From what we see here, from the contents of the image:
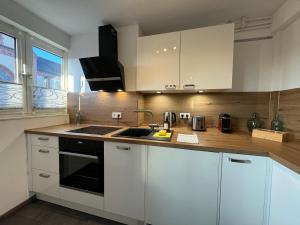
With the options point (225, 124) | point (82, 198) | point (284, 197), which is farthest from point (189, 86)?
point (82, 198)

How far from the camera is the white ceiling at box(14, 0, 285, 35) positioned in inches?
58.8

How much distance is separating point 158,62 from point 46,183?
190cm

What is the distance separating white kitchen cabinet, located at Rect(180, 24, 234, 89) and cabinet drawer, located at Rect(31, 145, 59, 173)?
1626 mm

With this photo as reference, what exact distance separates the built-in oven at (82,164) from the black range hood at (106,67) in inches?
31.1

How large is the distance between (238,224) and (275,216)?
10.7 inches

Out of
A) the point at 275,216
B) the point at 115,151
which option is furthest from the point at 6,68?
the point at 275,216

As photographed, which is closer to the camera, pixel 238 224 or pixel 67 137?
pixel 238 224

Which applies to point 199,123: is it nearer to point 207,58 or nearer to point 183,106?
point 183,106

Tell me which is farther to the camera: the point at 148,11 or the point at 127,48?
the point at 127,48

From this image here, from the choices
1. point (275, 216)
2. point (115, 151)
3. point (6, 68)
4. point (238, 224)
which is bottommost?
point (238, 224)

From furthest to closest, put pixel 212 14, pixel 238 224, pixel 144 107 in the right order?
pixel 144 107 → pixel 212 14 → pixel 238 224

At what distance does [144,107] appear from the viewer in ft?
7.24

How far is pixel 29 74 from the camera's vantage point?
1.76 metres

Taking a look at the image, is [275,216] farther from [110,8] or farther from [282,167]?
[110,8]
